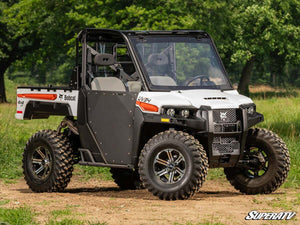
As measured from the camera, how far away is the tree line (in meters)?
27.0

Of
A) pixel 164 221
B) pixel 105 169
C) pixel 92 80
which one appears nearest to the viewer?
pixel 164 221

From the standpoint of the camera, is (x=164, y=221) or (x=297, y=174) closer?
(x=164, y=221)

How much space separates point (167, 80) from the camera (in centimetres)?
875

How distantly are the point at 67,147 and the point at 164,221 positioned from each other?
3153mm

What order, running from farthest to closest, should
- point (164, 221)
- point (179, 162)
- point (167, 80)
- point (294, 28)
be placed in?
point (294, 28) < point (167, 80) < point (179, 162) < point (164, 221)

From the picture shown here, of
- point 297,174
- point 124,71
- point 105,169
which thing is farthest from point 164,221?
point 105,169

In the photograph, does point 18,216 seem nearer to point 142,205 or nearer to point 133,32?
point 142,205

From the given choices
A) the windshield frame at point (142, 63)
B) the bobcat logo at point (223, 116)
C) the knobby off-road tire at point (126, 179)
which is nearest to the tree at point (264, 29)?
the knobby off-road tire at point (126, 179)

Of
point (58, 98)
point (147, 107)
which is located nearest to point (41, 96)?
point (58, 98)

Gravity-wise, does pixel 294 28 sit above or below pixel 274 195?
above

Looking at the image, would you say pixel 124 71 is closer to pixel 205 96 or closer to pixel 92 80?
pixel 92 80

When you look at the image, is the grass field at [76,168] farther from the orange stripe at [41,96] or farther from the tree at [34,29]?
the tree at [34,29]

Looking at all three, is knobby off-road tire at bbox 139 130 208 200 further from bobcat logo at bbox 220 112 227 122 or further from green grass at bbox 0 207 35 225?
green grass at bbox 0 207 35 225

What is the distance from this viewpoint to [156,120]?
325 inches
